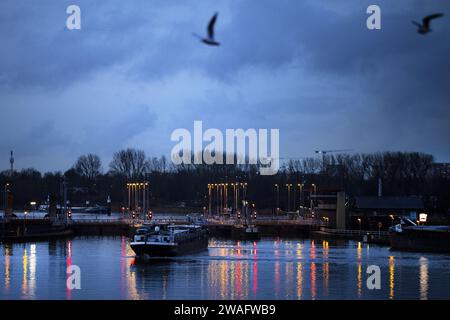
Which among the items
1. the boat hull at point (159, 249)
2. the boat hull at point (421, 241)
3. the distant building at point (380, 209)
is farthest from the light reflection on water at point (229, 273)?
the distant building at point (380, 209)

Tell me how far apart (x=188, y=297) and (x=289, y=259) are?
26.7 metres

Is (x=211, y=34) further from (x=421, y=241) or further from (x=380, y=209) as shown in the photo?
(x=380, y=209)

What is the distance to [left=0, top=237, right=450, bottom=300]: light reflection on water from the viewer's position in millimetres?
49844

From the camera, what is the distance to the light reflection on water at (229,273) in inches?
1962

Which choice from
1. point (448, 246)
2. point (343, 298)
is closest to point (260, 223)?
point (448, 246)

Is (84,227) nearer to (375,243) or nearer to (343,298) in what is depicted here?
(375,243)

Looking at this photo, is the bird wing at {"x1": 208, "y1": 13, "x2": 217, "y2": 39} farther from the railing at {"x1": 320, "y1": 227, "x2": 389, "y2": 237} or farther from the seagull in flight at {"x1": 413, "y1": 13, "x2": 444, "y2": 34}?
the railing at {"x1": 320, "y1": 227, "x2": 389, "y2": 237}

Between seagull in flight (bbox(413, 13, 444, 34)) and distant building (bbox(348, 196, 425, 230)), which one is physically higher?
seagull in flight (bbox(413, 13, 444, 34))

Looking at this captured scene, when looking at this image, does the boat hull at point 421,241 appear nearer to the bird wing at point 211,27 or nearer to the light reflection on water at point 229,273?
the light reflection on water at point 229,273

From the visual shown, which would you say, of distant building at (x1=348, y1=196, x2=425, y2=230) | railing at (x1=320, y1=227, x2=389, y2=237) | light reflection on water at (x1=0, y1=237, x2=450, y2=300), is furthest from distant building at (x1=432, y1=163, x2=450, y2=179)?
light reflection on water at (x1=0, y1=237, x2=450, y2=300)

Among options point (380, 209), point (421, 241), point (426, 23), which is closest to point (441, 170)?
point (380, 209)

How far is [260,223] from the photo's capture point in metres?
122

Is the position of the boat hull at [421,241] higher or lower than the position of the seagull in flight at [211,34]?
lower
